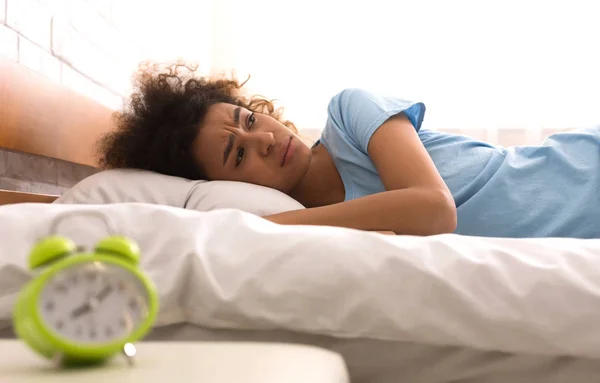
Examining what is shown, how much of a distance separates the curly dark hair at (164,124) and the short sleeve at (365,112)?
0.99 ft

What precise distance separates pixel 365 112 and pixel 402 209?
286mm

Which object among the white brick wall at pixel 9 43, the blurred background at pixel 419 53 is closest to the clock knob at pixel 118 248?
the white brick wall at pixel 9 43

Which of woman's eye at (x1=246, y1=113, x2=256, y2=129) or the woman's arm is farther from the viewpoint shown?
woman's eye at (x1=246, y1=113, x2=256, y2=129)

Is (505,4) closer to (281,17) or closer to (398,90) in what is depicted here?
(398,90)

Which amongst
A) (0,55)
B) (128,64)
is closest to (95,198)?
(0,55)

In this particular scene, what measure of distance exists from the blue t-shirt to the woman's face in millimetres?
94

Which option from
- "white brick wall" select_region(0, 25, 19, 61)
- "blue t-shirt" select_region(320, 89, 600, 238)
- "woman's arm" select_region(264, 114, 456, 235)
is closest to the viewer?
"woman's arm" select_region(264, 114, 456, 235)

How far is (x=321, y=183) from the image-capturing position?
1.40 meters

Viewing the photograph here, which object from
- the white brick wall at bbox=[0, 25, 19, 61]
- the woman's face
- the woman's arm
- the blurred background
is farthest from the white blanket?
the blurred background

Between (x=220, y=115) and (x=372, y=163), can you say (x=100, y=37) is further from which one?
(x=372, y=163)

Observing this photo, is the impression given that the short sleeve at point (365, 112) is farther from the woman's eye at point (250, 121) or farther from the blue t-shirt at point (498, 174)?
the woman's eye at point (250, 121)

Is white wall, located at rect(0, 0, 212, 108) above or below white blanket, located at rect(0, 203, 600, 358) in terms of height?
above

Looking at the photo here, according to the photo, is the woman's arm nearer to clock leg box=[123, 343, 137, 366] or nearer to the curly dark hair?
the curly dark hair

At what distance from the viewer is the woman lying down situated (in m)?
1.08
